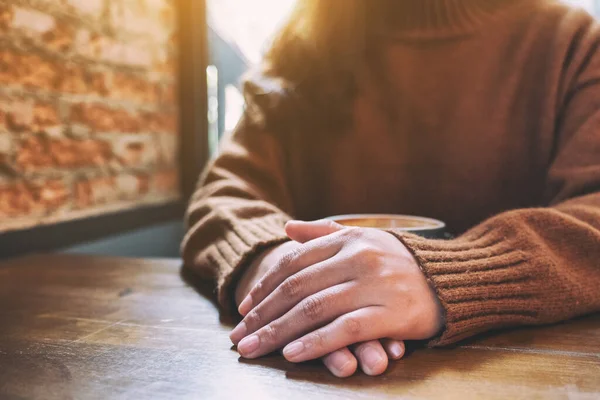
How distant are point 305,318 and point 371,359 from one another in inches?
3.0

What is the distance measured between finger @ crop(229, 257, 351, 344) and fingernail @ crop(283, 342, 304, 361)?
0.05m

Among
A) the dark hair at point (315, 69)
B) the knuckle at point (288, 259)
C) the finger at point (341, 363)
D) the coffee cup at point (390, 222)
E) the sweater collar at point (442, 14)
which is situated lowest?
the finger at point (341, 363)

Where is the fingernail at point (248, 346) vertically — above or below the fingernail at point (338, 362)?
below

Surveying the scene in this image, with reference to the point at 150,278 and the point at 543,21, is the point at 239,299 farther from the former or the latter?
the point at 543,21

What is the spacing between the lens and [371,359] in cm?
47

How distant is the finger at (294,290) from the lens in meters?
0.53

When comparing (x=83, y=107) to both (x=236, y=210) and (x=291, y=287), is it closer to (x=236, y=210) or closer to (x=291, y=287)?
(x=236, y=210)

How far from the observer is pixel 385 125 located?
1.05 m

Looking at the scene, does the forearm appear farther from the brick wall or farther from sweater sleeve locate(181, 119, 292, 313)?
the brick wall

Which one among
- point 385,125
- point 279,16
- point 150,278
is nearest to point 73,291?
point 150,278

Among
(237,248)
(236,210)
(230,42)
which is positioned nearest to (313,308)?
(237,248)

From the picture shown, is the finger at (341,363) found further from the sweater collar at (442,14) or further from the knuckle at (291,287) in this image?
the sweater collar at (442,14)

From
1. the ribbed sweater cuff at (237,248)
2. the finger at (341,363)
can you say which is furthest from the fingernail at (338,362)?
the ribbed sweater cuff at (237,248)

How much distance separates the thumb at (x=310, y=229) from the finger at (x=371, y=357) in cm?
15
